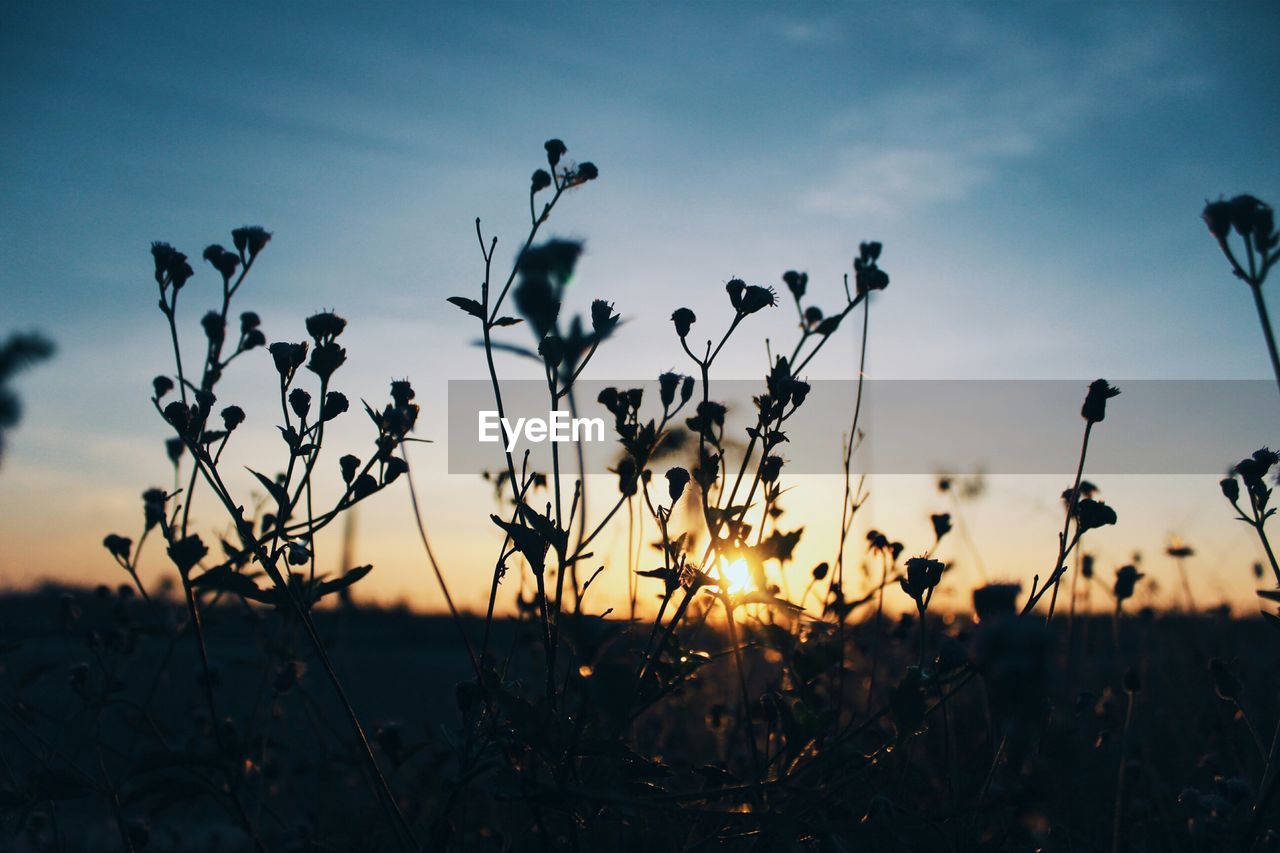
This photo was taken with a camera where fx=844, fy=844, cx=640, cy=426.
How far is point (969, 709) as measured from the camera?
556 centimetres

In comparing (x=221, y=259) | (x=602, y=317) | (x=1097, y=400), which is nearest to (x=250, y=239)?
(x=221, y=259)

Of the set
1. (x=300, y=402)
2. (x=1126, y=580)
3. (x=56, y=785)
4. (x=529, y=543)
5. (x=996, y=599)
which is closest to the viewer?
(x=996, y=599)

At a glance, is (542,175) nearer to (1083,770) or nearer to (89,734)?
(89,734)

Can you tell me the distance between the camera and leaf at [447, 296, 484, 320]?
90.4 inches

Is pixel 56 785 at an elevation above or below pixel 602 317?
below

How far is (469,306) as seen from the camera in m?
2.32

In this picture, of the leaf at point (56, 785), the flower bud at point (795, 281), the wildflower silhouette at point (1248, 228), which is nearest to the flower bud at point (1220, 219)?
the wildflower silhouette at point (1248, 228)

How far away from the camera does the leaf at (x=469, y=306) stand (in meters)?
2.30

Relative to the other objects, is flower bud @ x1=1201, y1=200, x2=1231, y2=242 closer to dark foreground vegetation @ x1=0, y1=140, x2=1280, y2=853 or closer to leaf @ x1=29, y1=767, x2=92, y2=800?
dark foreground vegetation @ x1=0, y1=140, x2=1280, y2=853

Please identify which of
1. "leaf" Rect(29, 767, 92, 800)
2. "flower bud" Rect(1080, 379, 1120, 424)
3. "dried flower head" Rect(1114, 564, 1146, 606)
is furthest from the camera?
"dried flower head" Rect(1114, 564, 1146, 606)

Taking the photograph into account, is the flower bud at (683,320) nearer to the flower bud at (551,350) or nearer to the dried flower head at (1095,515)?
the flower bud at (551,350)

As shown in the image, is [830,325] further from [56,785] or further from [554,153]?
[56,785]

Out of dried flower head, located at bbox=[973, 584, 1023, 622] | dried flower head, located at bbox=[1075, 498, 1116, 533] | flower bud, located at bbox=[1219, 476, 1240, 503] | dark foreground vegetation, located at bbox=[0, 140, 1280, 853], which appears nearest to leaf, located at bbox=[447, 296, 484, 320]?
dark foreground vegetation, located at bbox=[0, 140, 1280, 853]

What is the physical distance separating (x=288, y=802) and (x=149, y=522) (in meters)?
3.05
